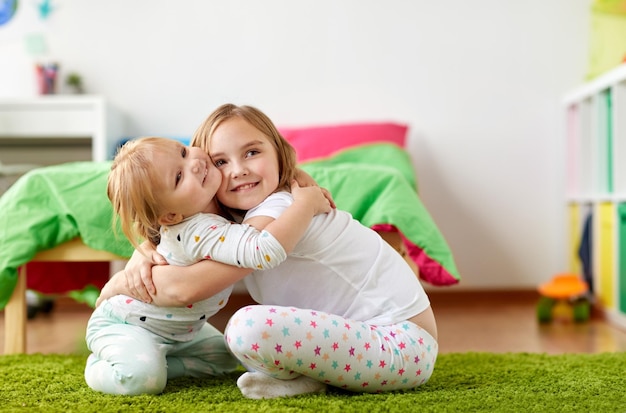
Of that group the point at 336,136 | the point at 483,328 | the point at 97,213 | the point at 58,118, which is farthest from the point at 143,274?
the point at 58,118

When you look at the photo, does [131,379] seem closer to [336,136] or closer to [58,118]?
[336,136]

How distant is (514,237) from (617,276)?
672 millimetres

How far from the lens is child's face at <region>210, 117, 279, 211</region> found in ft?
4.28

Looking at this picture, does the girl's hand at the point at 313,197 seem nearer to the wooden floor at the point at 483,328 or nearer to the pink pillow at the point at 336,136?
the wooden floor at the point at 483,328

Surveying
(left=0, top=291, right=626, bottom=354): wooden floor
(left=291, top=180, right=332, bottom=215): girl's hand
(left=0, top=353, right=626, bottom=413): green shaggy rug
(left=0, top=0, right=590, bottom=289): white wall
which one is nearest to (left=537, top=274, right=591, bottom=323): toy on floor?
(left=0, top=291, right=626, bottom=354): wooden floor

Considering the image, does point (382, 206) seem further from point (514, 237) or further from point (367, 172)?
point (514, 237)

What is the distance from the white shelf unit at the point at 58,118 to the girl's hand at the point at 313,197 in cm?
170

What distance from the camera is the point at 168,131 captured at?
3.19 metres

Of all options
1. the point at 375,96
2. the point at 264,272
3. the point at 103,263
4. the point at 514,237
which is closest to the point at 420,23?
the point at 375,96

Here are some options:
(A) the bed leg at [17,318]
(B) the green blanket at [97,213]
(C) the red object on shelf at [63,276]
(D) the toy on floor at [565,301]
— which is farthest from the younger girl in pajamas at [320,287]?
(D) the toy on floor at [565,301]

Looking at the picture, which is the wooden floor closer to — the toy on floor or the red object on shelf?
the toy on floor

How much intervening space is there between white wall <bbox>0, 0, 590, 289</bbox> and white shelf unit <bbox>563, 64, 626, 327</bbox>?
0.35 ft

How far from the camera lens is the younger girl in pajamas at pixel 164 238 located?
1.22 metres

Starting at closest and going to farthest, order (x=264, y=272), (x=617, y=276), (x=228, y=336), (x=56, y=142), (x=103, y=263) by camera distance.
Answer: (x=228, y=336)
(x=264, y=272)
(x=103, y=263)
(x=617, y=276)
(x=56, y=142)
